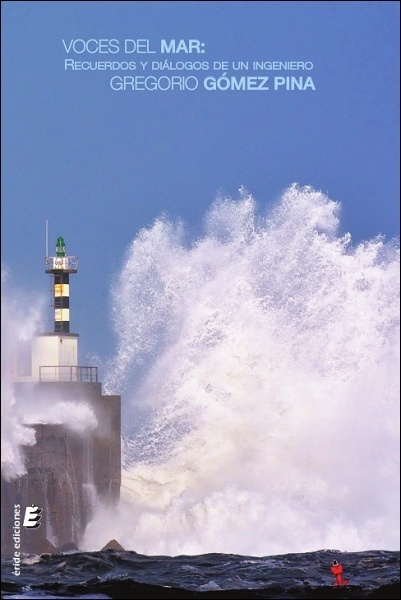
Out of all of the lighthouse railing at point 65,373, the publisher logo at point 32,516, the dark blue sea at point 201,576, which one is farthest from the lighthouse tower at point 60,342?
the dark blue sea at point 201,576

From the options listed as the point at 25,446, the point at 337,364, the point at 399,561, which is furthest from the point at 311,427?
the point at 25,446

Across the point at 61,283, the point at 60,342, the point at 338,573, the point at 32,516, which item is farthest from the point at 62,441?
the point at 338,573

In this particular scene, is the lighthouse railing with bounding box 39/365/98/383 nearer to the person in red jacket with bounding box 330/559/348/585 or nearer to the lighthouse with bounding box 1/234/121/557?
the lighthouse with bounding box 1/234/121/557

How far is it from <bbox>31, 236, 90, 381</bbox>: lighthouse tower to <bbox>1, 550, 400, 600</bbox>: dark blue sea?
3.96 meters

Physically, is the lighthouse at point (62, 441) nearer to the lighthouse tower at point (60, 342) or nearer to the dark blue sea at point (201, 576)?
the lighthouse tower at point (60, 342)

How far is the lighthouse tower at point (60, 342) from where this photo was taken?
3791 centimetres

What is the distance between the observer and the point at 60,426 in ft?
119

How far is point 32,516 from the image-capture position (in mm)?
34906

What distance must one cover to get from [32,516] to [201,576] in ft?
11.8

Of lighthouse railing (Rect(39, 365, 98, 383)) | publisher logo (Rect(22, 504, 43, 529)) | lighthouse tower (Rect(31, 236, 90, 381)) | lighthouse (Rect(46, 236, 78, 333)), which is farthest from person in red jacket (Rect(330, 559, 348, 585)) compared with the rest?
lighthouse (Rect(46, 236, 78, 333))

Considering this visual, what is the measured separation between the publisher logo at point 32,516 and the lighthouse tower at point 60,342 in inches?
133

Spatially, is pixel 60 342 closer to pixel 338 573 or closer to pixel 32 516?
pixel 32 516

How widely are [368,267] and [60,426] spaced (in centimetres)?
832

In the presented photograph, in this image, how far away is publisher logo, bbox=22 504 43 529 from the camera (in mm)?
34750
